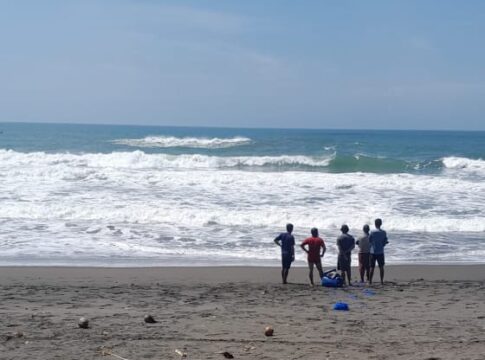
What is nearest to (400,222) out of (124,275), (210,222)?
(210,222)

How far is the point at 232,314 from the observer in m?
8.86

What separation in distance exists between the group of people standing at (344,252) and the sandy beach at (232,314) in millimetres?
382

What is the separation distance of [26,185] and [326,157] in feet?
75.1

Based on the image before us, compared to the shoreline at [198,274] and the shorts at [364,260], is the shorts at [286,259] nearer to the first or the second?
the shoreline at [198,274]

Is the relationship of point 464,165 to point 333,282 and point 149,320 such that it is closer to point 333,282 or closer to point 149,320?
point 333,282

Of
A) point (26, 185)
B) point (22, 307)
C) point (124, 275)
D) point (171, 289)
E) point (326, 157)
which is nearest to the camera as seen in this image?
point (22, 307)

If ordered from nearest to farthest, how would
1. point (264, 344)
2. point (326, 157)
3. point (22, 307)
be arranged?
point (264, 344) < point (22, 307) < point (326, 157)

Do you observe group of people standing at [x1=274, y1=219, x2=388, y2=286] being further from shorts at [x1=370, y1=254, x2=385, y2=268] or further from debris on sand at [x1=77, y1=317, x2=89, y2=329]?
debris on sand at [x1=77, y1=317, x2=89, y2=329]

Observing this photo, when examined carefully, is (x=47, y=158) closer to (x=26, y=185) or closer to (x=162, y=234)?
(x=26, y=185)

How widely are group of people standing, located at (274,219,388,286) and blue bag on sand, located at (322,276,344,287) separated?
0.20 metres

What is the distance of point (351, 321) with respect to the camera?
8.52m

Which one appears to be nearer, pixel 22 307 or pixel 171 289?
pixel 22 307

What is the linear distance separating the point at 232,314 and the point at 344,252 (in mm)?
3554

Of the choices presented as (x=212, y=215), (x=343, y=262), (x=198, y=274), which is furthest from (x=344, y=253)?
(x=212, y=215)
